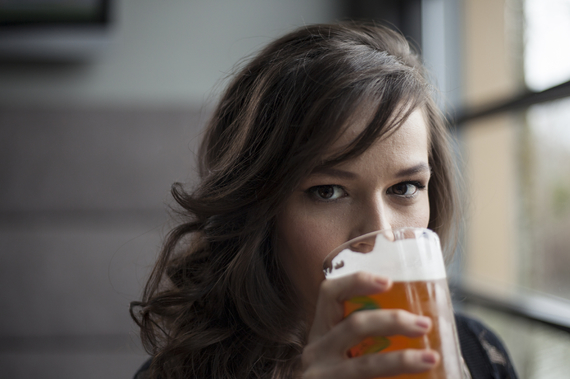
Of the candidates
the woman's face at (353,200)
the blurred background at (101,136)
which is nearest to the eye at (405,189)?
the woman's face at (353,200)

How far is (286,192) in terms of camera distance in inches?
30.0

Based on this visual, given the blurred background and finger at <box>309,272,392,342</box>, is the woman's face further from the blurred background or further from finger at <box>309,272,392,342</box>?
the blurred background

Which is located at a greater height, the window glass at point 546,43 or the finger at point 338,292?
the window glass at point 546,43

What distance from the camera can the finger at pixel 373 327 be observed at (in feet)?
1.54

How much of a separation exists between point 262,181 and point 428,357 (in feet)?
1.38

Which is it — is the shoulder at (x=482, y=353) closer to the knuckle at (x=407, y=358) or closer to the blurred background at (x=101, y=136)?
the knuckle at (x=407, y=358)

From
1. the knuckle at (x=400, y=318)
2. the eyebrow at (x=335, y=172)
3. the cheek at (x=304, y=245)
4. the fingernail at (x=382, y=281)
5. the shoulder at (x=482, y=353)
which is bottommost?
the shoulder at (x=482, y=353)

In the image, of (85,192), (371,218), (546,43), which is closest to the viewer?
(371,218)

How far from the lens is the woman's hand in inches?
18.3

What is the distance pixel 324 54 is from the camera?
2.66ft

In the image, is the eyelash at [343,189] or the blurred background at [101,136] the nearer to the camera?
the eyelash at [343,189]

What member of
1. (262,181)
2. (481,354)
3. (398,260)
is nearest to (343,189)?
(262,181)

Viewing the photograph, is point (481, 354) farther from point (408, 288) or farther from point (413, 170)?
point (408, 288)

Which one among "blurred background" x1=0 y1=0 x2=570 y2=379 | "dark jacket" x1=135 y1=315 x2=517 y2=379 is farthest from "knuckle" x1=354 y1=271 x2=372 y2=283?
"blurred background" x1=0 y1=0 x2=570 y2=379
